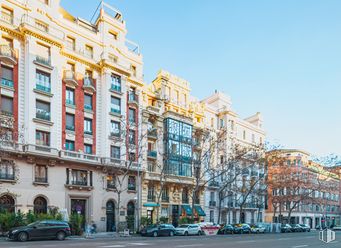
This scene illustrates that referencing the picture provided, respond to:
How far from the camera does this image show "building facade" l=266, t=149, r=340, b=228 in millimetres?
59219

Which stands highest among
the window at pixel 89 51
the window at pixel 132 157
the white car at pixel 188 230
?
the window at pixel 89 51

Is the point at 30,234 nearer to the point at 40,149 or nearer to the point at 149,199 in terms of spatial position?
the point at 40,149

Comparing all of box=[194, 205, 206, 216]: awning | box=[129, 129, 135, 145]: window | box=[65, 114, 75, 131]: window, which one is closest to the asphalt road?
box=[65, 114, 75, 131]: window

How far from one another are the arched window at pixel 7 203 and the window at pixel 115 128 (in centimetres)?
1392

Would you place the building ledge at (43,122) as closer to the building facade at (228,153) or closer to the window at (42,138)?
the window at (42,138)

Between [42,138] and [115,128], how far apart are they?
32.5 feet

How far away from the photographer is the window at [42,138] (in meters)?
36.5

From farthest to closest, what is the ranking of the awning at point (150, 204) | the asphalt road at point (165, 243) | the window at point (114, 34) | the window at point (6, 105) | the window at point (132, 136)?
the window at point (114, 34) → the awning at point (150, 204) → the window at point (132, 136) → the window at point (6, 105) → the asphalt road at point (165, 243)

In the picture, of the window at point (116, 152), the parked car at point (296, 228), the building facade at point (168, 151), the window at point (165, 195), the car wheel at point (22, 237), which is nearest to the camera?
the car wheel at point (22, 237)

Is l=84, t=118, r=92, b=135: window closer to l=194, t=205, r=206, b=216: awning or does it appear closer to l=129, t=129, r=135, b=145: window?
l=129, t=129, r=135, b=145: window

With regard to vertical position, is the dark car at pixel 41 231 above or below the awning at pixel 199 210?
above

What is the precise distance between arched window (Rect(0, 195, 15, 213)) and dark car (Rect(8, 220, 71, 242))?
25.6ft

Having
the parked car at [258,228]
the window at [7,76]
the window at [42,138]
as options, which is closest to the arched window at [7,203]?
the window at [42,138]

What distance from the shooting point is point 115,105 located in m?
44.7
